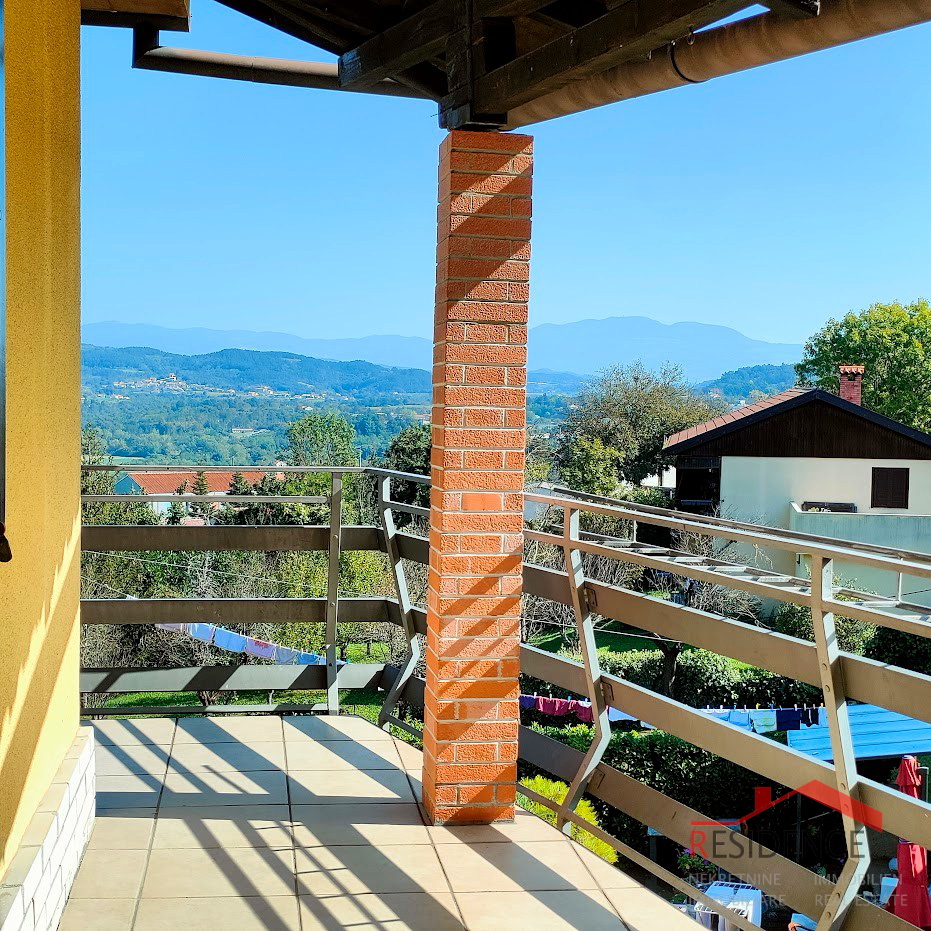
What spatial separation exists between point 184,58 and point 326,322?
2568 inches

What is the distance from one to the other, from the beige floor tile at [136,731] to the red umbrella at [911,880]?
343 centimetres

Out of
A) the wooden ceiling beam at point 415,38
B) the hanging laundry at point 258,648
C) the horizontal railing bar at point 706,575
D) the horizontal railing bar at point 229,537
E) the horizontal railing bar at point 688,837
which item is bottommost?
the hanging laundry at point 258,648

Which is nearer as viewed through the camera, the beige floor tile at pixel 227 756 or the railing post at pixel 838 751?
the railing post at pixel 838 751

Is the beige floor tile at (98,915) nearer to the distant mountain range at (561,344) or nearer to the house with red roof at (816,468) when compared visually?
the house with red roof at (816,468)

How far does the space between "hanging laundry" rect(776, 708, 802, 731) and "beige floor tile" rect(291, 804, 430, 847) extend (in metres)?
13.0

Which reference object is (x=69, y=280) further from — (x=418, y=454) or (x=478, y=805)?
(x=418, y=454)

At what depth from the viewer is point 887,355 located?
146 ft

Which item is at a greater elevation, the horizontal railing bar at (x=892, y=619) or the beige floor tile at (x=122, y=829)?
the horizontal railing bar at (x=892, y=619)

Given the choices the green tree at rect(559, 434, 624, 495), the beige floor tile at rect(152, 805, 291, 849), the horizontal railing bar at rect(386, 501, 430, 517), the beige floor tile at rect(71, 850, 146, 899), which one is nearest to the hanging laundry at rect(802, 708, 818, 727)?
the horizontal railing bar at rect(386, 501, 430, 517)

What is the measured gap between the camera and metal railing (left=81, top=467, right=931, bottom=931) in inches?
81.4

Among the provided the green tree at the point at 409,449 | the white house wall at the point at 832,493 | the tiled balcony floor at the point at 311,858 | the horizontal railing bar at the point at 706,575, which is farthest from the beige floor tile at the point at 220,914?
the white house wall at the point at 832,493

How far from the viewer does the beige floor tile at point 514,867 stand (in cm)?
268

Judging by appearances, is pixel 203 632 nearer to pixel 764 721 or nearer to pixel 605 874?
pixel 764 721

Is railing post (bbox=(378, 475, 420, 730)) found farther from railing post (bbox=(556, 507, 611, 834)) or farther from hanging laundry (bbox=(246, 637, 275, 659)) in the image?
hanging laundry (bbox=(246, 637, 275, 659))
